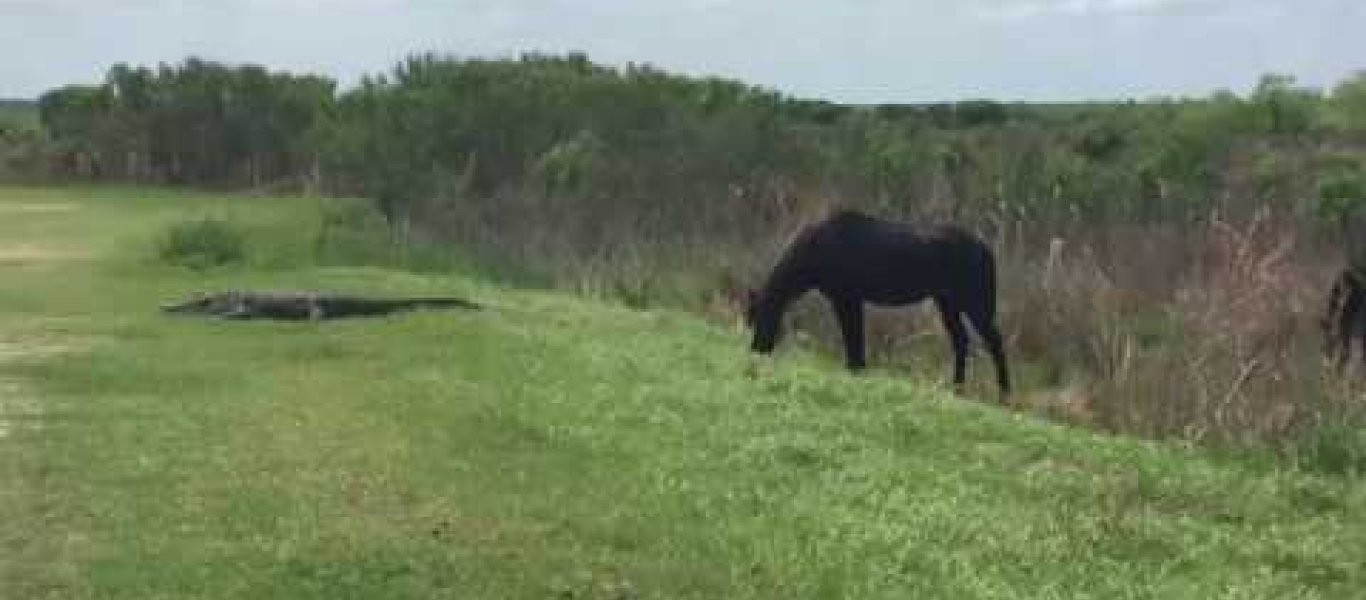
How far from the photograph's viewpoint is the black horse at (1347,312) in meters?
18.0

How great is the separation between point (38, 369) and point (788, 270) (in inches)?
246

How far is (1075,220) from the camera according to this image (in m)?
25.4

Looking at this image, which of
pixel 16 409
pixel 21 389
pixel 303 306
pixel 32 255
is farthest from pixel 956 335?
pixel 32 255

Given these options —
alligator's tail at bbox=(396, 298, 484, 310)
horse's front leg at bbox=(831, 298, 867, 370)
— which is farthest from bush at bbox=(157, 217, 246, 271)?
horse's front leg at bbox=(831, 298, 867, 370)

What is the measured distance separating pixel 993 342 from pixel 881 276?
111 cm

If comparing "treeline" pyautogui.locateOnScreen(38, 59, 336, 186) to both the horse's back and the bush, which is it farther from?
the horse's back

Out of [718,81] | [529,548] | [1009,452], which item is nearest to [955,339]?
[1009,452]

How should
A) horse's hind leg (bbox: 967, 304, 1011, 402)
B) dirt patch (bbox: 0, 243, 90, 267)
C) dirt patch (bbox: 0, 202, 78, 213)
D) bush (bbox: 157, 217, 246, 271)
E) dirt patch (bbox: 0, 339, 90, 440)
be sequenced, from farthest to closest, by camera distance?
dirt patch (bbox: 0, 202, 78, 213) → bush (bbox: 157, 217, 246, 271) → dirt patch (bbox: 0, 243, 90, 267) → horse's hind leg (bbox: 967, 304, 1011, 402) → dirt patch (bbox: 0, 339, 90, 440)

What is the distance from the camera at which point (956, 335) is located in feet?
59.0

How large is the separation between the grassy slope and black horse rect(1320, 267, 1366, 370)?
4488mm

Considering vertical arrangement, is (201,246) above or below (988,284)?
below

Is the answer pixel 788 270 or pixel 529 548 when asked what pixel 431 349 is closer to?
pixel 788 270

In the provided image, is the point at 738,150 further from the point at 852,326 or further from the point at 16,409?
the point at 16,409

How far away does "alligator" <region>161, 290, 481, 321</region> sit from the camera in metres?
21.0
